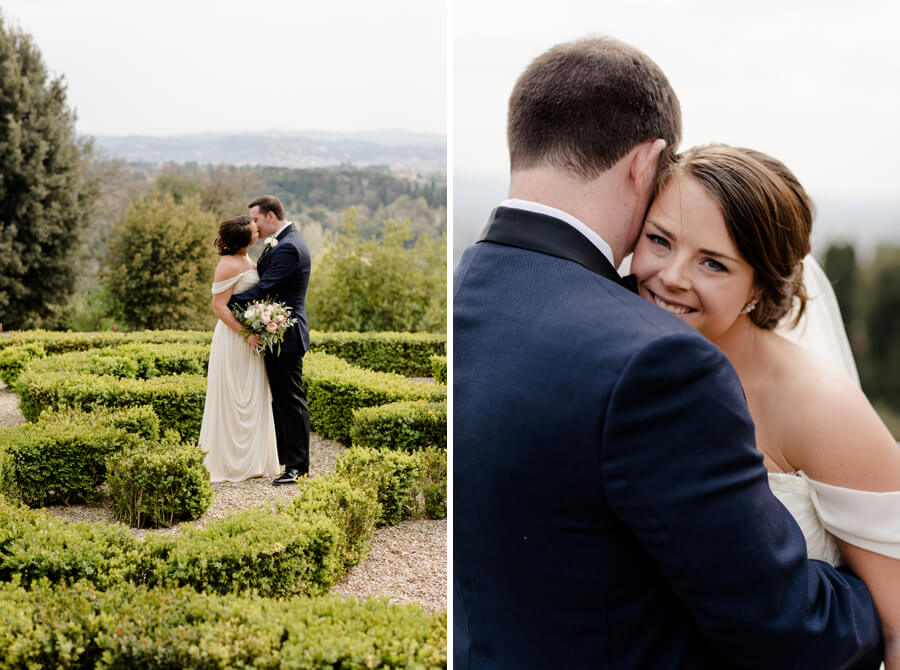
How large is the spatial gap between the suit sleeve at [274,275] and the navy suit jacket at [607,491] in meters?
3.50

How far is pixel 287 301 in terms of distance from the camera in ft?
15.5

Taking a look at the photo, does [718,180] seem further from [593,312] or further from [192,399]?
[192,399]

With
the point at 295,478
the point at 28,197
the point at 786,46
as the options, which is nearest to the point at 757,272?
the point at 786,46

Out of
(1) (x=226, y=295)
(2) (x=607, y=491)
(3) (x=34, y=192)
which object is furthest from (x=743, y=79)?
(3) (x=34, y=192)

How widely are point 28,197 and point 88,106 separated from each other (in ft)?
13.8

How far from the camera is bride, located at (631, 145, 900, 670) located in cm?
141

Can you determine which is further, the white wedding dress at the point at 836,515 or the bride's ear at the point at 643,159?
the white wedding dress at the point at 836,515

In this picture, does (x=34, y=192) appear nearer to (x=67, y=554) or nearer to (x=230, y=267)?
(x=230, y=267)

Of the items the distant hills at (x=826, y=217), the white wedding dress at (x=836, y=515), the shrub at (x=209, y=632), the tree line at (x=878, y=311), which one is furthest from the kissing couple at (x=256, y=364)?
the tree line at (x=878, y=311)

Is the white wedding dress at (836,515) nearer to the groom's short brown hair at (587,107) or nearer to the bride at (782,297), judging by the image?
the bride at (782,297)

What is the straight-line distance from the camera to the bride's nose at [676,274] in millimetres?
1420

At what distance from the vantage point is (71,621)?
2.38m

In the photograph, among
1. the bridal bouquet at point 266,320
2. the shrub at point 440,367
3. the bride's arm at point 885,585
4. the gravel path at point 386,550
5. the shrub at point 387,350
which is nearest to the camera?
the bride's arm at point 885,585

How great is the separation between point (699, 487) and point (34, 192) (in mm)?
14344
